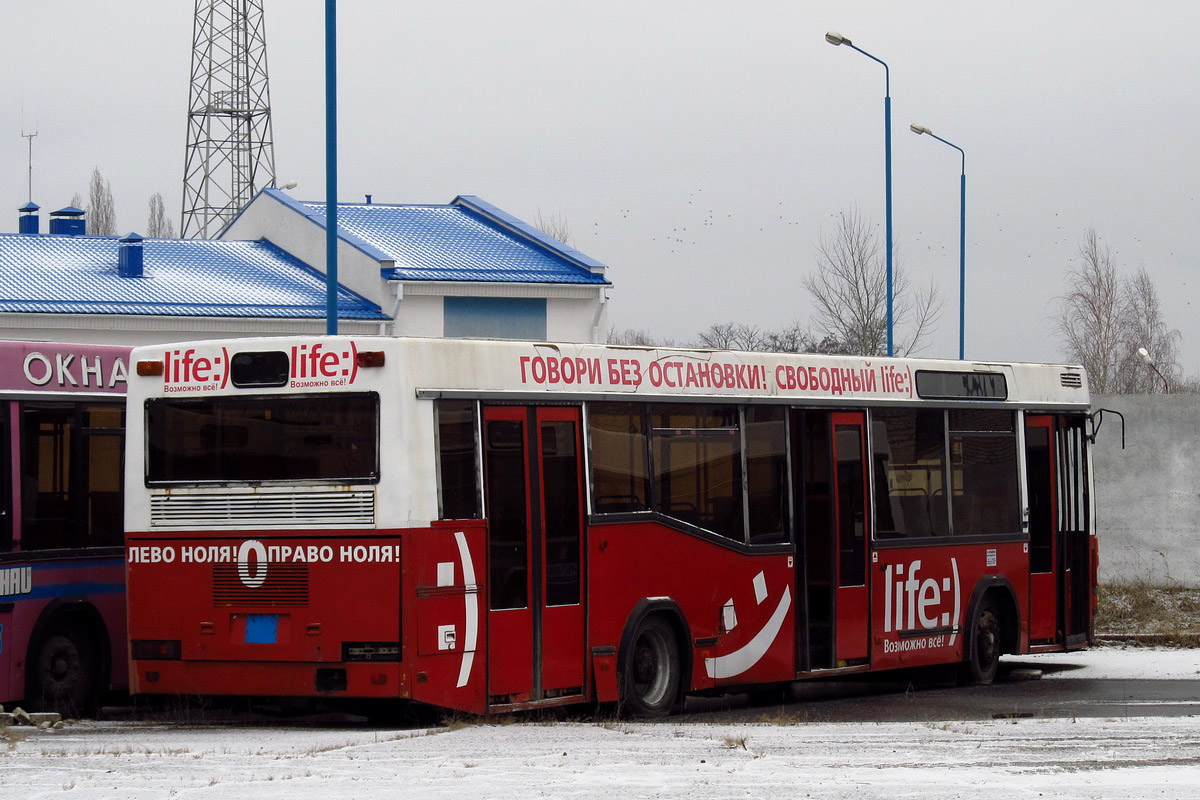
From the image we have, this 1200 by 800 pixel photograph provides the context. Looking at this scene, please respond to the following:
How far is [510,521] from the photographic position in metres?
12.3

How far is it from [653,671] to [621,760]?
13.0ft

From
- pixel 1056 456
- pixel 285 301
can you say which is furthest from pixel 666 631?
pixel 285 301

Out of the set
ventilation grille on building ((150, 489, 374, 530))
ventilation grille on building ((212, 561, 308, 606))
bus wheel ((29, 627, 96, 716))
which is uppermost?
ventilation grille on building ((150, 489, 374, 530))

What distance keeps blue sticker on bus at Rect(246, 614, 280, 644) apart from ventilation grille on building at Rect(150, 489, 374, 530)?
0.62m

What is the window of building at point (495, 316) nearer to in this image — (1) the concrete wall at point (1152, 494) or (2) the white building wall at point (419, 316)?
(2) the white building wall at point (419, 316)

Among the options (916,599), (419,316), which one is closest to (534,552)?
(916,599)

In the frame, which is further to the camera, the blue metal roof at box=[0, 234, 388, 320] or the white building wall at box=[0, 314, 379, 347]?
the blue metal roof at box=[0, 234, 388, 320]

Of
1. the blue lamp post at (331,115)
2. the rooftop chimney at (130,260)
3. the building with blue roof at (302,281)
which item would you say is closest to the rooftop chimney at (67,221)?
the building with blue roof at (302,281)

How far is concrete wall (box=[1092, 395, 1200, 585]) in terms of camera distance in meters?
25.1

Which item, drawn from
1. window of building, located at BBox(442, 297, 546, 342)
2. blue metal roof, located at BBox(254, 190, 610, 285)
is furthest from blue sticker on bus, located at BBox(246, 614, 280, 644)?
window of building, located at BBox(442, 297, 546, 342)

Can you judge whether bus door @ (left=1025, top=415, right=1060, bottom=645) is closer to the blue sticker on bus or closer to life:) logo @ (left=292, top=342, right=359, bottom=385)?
life:) logo @ (left=292, top=342, right=359, bottom=385)

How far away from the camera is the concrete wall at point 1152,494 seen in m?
25.1

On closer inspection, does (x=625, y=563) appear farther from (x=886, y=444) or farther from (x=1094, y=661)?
(x=1094, y=661)

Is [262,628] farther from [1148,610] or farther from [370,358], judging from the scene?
[1148,610]
